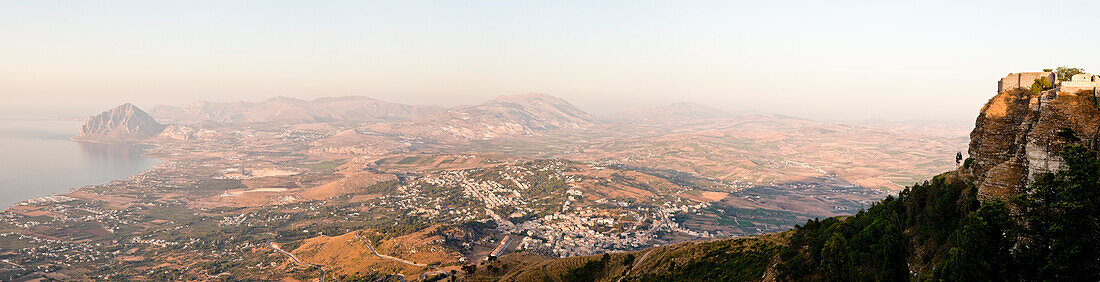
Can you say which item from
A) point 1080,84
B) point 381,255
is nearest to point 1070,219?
point 1080,84

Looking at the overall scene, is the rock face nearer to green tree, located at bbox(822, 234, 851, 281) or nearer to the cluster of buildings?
the cluster of buildings

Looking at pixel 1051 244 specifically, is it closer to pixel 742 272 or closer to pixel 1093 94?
pixel 1093 94

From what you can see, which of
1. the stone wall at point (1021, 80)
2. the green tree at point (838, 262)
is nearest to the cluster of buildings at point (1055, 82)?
A: the stone wall at point (1021, 80)

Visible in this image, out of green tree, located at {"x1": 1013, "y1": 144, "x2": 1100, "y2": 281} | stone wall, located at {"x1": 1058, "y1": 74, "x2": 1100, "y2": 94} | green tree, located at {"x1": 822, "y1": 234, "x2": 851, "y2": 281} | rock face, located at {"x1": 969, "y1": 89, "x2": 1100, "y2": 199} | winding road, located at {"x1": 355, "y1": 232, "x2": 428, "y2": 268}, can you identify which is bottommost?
winding road, located at {"x1": 355, "y1": 232, "x2": 428, "y2": 268}

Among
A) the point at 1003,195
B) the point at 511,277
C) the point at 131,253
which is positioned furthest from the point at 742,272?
the point at 131,253

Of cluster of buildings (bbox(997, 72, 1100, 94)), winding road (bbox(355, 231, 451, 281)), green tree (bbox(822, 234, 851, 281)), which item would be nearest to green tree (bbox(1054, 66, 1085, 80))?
cluster of buildings (bbox(997, 72, 1100, 94))

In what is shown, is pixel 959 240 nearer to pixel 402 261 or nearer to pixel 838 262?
pixel 838 262
